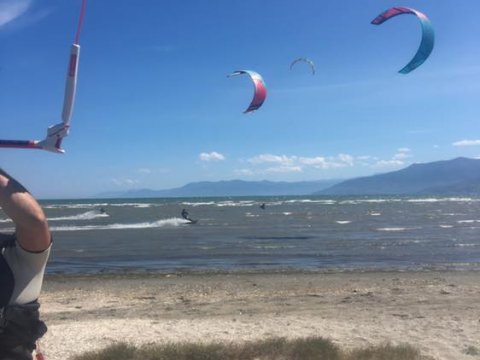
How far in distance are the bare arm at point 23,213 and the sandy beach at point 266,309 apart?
Answer: 5.36 m

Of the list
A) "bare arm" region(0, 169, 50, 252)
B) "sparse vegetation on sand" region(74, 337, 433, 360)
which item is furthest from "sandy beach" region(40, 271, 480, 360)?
"bare arm" region(0, 169, 50, 252)

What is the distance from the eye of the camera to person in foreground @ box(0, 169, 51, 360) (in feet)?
7.93

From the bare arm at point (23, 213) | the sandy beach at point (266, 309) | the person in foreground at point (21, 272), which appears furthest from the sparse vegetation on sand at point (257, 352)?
the bare arm at point (23, 213)

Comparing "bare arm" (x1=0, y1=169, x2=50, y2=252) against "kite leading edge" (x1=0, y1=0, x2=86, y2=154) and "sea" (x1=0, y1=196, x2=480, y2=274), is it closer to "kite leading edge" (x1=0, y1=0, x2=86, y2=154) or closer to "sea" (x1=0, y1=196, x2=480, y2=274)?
"kite leading edge" (x1=0, y1=0, x2=86, y2=154)

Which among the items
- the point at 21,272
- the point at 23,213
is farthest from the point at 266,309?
the point at 23,213

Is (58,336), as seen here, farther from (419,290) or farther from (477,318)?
(419,290)

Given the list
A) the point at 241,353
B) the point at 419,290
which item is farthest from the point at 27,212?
the point at 419,290

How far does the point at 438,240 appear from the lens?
27391 mm

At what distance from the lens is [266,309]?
35.9 feet

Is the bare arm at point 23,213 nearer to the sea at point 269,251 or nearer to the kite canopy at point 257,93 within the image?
the kite canopy at point 257,93

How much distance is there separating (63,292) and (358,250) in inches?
515

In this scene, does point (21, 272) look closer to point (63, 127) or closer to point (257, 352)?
point (63, 127)

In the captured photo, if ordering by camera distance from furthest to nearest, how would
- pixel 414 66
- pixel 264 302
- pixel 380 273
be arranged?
pixel 380 273 < pixel 264 302 < pixel 414 66

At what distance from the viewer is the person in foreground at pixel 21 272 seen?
242cm
